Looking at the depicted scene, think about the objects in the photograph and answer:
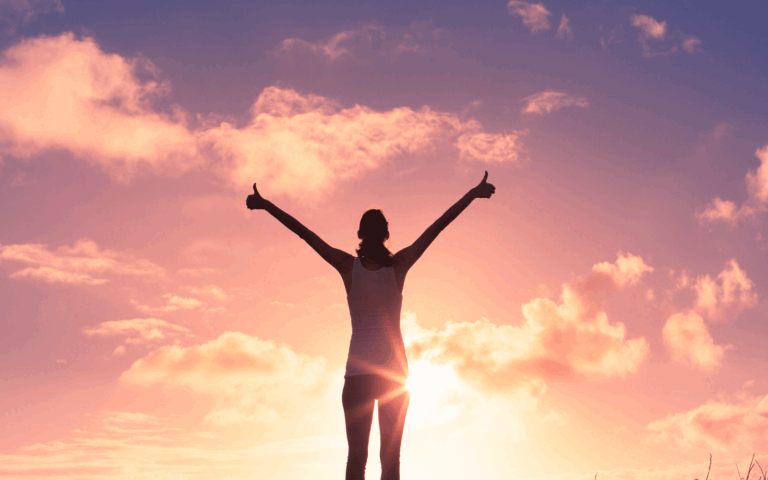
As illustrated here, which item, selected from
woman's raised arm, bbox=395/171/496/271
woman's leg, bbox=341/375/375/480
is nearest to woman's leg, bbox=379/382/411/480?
woman's leg, bbox=341/375/375/480

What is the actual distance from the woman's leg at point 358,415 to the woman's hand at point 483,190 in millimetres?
2270

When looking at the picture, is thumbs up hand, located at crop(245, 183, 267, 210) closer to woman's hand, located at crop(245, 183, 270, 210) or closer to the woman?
woman's hand, located at crop(245, 183, 270, 210)

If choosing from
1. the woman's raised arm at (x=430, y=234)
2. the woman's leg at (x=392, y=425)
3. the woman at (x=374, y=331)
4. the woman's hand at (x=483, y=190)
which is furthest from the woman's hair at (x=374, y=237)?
the woman's leg at (x=392, y=425)

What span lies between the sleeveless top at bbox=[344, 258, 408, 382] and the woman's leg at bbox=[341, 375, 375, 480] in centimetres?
11

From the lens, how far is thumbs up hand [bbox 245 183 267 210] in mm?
6918

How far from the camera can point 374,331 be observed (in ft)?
19.9

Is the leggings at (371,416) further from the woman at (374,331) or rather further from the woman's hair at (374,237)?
the woman's hair at (374,237)

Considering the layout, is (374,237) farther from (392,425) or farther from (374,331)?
(392,425)

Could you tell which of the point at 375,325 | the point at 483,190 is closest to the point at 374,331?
the point at 375,325

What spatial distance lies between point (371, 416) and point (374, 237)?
1.70 metres

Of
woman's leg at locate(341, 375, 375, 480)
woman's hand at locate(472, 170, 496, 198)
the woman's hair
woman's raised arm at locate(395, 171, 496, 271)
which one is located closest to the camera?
woman's leg at locate(341, 375, 375, 480)

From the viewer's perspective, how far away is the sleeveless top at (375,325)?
5.95m

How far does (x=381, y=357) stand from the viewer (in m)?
5.96

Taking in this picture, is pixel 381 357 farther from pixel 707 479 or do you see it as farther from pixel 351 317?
pixel 707 479
